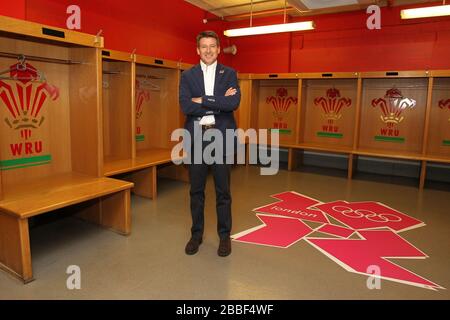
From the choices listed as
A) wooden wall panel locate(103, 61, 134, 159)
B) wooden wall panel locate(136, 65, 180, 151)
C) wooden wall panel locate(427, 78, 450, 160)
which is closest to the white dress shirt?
wooden wall panel locate(103, 61, 134, 159)

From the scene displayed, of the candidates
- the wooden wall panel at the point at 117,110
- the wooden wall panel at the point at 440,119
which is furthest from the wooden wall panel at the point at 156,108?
the wooden wall panel at the point at 440,119

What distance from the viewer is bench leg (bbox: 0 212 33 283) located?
7.07 ft

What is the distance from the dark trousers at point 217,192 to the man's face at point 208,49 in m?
0.79

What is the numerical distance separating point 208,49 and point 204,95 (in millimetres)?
334

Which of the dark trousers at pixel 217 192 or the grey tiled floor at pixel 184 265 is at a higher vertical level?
the dark trousers at pixel 217 192

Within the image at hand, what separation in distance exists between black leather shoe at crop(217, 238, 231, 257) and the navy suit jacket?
2.58 ft

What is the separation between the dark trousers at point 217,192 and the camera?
250cm

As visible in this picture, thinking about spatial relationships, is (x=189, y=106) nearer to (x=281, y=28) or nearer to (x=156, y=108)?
(x=156, y=108)

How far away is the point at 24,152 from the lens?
9.70 ft

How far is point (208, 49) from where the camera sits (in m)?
2.42

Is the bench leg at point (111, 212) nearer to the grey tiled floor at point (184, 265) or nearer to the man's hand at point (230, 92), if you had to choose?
the grey tiled floor at point (184, 265)

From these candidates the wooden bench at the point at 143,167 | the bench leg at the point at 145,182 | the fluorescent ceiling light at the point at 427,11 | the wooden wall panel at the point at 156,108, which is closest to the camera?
the wooden bench at the point at 143,167

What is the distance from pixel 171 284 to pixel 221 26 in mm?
5908

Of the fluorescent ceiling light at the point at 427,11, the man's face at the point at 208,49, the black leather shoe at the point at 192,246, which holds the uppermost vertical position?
the fluorescent ceiling light at the point at 427,11
